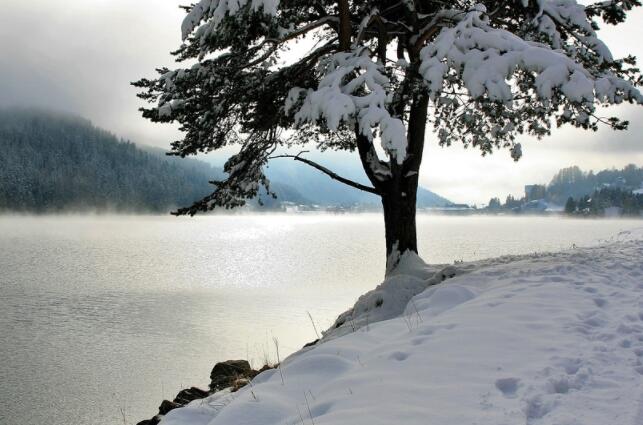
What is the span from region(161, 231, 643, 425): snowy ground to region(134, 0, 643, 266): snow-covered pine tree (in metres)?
2.72

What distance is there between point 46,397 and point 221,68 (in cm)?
1028

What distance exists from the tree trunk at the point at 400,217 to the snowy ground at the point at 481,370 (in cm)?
421

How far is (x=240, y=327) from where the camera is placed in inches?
802

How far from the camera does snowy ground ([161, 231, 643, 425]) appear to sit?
11.1ft

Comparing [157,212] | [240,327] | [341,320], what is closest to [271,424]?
[341,320]

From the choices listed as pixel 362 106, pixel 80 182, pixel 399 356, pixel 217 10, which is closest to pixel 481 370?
pixel 399 356

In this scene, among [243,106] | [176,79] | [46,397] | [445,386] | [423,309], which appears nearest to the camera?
[445,386]

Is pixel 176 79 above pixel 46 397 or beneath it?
above

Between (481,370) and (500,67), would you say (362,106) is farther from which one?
(481,370)

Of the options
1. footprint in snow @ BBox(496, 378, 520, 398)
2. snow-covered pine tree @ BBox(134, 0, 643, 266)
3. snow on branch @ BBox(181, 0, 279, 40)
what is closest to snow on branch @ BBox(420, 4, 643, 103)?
snow-covered pine tree @ BBox(134, 0, 643, 266)

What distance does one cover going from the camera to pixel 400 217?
10.8 metres

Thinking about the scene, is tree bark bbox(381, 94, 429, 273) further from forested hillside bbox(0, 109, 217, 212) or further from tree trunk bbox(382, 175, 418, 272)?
forested hillside bbox(0, 109, 217, 212)

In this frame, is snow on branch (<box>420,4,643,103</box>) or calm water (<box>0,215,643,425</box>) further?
calm water (<box>0,215,643,425</box>)

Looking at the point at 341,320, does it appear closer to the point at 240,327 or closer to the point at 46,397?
the point at 46,397
